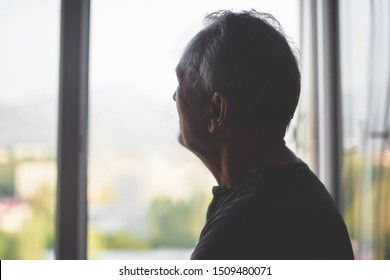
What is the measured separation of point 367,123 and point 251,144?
1278 millimetres

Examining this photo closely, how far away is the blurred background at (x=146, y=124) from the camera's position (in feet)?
5.99

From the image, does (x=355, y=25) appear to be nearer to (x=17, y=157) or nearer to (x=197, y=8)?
(x=197, y=8)

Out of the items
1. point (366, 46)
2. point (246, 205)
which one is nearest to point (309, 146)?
point (366, 46)

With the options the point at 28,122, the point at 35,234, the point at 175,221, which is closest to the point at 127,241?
the point at 175,221

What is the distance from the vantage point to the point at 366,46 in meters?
1.90

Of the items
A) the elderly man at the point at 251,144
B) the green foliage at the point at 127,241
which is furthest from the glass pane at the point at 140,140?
the elderly man at the point at 251,144

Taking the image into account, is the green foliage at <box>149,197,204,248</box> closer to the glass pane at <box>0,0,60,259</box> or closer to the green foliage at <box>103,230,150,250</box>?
the green foliage at <box>103,230,150,250</box>

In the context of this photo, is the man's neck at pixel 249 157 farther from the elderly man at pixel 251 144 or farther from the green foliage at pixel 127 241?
the green foliage at pixel 127 241

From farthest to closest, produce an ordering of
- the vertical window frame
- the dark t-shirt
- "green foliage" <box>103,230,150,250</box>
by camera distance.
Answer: "green foliage" <box>103,230,150,250</box> → the vertical window frame → the dark t-shirt

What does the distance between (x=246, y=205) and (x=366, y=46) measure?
4.72 ft

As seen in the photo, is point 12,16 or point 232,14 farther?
point 12,16

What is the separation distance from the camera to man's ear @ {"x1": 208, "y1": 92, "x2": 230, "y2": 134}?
2.53 feet

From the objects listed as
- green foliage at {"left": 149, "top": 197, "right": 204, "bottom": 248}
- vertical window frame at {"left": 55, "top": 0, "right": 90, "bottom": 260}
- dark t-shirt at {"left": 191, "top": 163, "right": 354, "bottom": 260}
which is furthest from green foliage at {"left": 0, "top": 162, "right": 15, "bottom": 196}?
dark t-shirt at {"left": 191, "top": 163, "right": 354, "bottom": 260}

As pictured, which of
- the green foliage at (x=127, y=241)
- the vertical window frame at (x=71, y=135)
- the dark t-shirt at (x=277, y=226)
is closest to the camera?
the dark t-shirt at (x=277, y=226)
